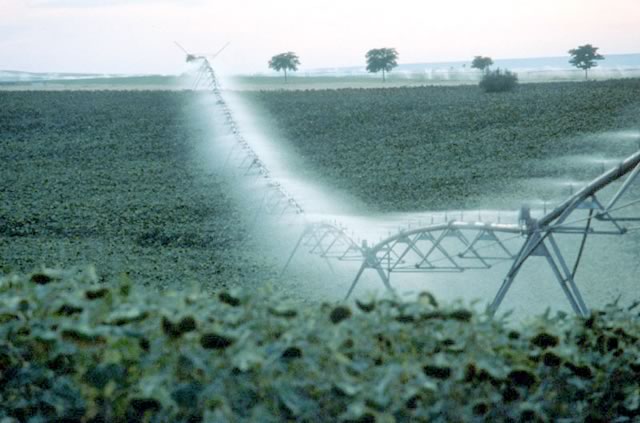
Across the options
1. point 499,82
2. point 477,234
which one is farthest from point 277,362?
point 499,82

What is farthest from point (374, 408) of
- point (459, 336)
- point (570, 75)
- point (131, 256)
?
point (570, 75)

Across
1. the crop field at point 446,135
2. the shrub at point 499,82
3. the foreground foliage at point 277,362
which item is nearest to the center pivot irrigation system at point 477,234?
the foreground foliage at point 277,362

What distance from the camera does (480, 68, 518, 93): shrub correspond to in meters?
47.1

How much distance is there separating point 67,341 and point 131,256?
14.2m

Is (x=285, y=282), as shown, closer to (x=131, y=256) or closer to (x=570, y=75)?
(x=131, y=256)

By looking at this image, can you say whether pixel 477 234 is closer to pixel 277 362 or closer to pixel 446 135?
pixel 277 362

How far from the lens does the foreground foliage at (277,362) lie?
3.19 metres

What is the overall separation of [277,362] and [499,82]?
150 ft

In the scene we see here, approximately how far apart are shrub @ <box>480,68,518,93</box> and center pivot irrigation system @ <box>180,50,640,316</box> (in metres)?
26.7

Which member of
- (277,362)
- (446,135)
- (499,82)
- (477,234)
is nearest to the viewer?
(277,362)

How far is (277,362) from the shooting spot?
10.7ft

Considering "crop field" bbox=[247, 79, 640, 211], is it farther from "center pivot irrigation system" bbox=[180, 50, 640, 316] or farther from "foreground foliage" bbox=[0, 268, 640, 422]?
"foreground foliage" bbox=[0, 268, 640, 422]

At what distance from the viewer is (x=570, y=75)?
6162 centimetres

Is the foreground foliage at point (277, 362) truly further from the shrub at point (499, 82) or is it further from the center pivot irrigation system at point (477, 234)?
the shrub at point (499, 82)
